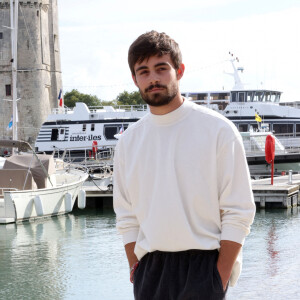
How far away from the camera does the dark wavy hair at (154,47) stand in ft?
9.37

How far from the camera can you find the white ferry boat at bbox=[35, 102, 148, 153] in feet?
137

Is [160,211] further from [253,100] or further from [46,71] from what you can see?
[46,71]

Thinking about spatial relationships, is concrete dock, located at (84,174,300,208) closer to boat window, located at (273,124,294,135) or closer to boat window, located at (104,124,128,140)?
boat window, located at (273,124,294,135)

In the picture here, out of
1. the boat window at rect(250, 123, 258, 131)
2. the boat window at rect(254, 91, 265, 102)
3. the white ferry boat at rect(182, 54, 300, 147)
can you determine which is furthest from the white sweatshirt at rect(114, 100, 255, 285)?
the boat window at rect(254, 91, 265, 102)

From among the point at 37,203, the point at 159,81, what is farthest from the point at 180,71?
the point at 37,203

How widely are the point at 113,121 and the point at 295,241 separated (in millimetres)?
26577

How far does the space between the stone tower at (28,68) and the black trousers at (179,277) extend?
5161cm

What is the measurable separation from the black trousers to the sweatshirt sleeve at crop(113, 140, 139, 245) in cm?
16

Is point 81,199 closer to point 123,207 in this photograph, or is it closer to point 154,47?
point 123,207

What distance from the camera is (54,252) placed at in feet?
48.6

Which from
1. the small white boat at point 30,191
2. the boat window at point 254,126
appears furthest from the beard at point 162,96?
the boat window at point 254,126

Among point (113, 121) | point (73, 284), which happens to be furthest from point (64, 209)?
point (113, 121)

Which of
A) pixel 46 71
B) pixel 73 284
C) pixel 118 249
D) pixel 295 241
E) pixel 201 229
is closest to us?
pixel 201 229

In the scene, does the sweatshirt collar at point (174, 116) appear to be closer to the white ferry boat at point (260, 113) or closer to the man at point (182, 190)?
the man at point (182, 190)
